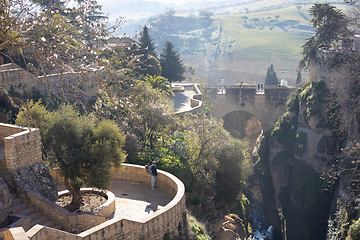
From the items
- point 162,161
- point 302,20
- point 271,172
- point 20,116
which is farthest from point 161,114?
point 302,20

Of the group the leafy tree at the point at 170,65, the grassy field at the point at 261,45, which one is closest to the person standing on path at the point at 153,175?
the leafy tree at the point at 170,65

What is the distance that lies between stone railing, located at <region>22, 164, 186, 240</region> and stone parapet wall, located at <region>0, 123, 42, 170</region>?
107 inches

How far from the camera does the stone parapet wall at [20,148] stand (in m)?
9.99

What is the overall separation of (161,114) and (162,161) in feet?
12.4

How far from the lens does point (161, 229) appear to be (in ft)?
34.6

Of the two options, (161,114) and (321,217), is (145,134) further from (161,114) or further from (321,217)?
(321,217)

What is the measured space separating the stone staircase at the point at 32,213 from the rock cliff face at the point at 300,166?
759 inches

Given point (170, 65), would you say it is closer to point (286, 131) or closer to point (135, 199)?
point (286, 131)

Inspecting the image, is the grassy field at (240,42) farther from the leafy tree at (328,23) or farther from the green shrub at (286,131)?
the leafy tree at (328,23)

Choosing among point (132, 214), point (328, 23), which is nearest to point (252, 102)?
point (328, 23)

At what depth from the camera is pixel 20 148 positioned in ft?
33.7

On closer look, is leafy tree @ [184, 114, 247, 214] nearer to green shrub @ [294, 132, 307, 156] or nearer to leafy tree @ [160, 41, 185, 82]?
green shrub @ [294, 132, 307, 156]

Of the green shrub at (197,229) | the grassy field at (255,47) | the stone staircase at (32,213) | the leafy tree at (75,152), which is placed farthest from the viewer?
the grassy field at (255,47)

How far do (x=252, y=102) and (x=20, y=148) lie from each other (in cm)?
3300
